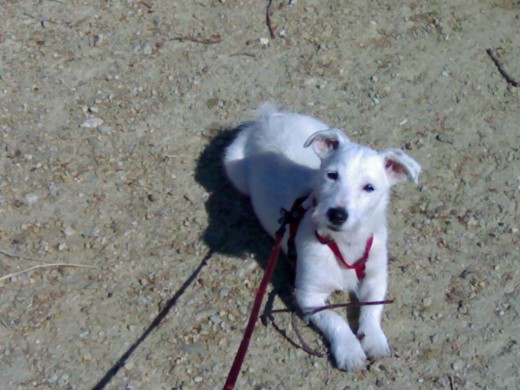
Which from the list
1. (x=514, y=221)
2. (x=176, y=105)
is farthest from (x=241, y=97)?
(x=514, y=221)

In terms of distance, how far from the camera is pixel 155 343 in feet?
16.9

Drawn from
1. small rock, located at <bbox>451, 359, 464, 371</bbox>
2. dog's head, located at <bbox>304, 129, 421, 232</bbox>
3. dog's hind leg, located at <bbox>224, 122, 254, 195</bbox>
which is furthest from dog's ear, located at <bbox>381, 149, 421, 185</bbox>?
dog's hind leg, located at <bbox>224, 122, 254, 195</bbox>

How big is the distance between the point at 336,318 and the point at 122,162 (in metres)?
2.01

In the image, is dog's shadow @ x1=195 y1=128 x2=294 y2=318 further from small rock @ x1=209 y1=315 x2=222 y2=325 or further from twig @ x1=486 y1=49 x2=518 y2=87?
twig @ x1=486 y1=49 x2=518 y2=87

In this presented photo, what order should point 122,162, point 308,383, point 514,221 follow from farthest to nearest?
point 122,162 → point 514,221 → point 308,383

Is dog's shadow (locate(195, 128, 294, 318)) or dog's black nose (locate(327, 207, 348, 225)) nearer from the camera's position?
dog's black nose (locate(327, 207, 348, 225))

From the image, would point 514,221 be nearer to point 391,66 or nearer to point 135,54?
point 391,66

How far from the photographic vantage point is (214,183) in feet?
20.0

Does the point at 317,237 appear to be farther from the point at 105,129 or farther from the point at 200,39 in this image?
the point at 200,39

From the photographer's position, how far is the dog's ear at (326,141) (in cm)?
490

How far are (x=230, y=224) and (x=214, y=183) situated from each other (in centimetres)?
41

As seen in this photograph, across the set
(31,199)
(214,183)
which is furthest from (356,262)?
(31,199)

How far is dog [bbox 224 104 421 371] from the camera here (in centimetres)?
474

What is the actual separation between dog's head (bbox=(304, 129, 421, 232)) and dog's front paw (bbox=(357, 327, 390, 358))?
649mm
